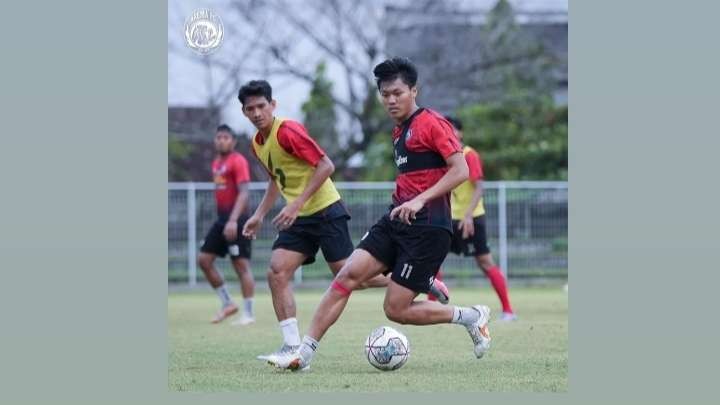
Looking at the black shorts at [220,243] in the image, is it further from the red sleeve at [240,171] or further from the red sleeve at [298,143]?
the red sleeve at [298,143]

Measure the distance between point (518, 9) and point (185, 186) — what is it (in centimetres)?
1086

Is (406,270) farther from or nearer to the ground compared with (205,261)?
farther from the ground

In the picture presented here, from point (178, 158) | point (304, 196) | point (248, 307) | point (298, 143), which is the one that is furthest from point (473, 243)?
point (178, 158)

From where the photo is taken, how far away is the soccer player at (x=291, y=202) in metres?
9.60

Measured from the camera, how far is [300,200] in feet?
30.3

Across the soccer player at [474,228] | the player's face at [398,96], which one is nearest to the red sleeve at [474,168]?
the soccer player at [474,228]

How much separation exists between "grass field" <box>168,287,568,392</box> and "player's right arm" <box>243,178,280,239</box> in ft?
3.41

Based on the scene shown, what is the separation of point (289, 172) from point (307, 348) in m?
1.68

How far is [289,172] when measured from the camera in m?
9.91

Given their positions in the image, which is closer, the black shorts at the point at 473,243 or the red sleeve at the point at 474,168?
the red sleeve at the point at 474,168

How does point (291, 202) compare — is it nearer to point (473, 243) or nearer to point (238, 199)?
point (238, 199)

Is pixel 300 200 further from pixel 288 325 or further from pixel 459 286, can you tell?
pixel 459 286

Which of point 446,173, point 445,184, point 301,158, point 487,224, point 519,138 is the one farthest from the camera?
point 519,138

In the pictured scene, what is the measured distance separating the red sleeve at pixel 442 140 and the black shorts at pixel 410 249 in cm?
60
